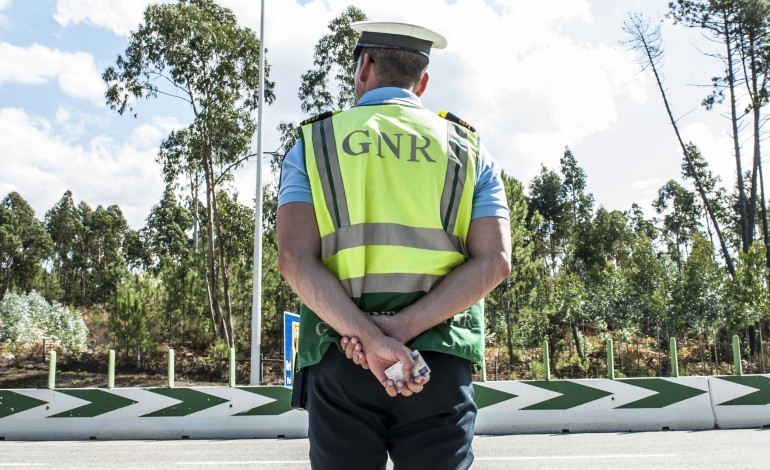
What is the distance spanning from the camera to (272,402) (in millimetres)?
12633

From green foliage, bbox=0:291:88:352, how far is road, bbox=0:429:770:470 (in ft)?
57.1

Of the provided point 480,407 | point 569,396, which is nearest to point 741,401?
point 569,396

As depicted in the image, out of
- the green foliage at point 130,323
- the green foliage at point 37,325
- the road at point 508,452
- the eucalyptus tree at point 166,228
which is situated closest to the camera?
the road at point 508,452

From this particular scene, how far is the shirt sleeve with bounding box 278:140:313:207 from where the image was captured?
6.12 ft

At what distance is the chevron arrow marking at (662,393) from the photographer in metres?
12.6

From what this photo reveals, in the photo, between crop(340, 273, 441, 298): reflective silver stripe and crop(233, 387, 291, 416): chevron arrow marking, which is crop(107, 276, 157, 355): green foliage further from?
crop(340, 273, 441, 298): reflective silver stripe

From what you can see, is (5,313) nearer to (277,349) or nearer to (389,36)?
(277,349)

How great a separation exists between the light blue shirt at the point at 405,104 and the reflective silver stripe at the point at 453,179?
67 mm

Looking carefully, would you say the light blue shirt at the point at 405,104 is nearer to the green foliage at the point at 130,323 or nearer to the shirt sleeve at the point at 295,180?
the shirt sleeve at the point at 295,180

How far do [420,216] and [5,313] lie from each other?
30.6 meters

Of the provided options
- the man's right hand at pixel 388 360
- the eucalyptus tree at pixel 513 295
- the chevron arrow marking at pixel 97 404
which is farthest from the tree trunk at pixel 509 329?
the man's right hand at pixel 388 360

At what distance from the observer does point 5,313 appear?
28.0 m

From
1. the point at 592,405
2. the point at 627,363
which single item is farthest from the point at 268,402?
the point at 627,363

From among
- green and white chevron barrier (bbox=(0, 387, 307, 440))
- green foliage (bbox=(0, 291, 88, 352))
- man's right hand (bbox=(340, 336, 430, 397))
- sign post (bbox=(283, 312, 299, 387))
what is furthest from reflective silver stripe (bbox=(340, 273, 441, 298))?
green foliage (bbox=(0, 291, 88, 352))
